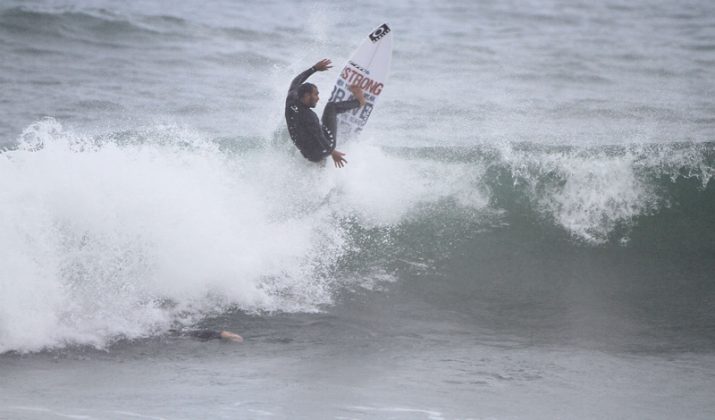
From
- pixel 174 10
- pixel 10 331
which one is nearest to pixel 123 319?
pixel 10 331

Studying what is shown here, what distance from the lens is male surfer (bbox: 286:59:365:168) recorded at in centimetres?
992

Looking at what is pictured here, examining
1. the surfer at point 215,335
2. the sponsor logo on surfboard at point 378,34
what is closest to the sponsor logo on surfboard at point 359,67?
the sponsor logo on surfboard at point 378,34

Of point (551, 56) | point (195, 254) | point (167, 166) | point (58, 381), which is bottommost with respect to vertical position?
point (58, 381)

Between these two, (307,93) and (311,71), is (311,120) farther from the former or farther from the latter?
(311,71)

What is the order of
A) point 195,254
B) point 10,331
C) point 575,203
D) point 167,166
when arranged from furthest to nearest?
point 575,203 → point 167,166 → point 195,254 → point 10,331

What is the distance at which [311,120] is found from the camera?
9.97 m

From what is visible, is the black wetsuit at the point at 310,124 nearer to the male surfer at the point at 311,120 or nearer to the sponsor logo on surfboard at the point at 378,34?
the male surfer at the point at 311,120

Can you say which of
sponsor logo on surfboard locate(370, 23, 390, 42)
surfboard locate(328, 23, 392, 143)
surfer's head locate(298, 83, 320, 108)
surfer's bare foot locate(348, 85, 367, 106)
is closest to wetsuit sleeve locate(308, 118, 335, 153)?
surfer's head locate(298, 83, 320, 108)

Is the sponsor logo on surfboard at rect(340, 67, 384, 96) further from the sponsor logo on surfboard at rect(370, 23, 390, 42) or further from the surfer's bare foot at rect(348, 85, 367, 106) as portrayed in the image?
the sponsor logo on surfboard at rect(370, 23, 390, 42)

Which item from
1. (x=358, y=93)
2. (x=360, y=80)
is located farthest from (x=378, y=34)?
(x=358, y=93)

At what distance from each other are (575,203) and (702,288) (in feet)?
6.76

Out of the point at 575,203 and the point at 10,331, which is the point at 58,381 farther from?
the point at 575,203

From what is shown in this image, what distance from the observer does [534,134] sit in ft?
47.4

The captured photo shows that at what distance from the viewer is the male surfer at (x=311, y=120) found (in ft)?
32.6
